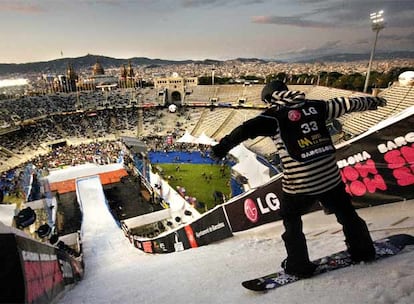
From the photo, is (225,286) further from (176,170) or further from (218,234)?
(176,170)

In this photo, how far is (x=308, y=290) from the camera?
2621 millimetres

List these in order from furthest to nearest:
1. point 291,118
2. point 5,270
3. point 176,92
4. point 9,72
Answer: point 9,72
point 176,92
point 291,118
point 5,270

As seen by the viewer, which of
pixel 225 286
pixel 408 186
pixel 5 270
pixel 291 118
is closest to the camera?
pixel 5 270

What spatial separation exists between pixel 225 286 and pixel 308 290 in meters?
0.99

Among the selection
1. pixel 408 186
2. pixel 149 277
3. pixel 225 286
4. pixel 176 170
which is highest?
pixel 408 186

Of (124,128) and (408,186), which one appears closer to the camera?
(408,186)

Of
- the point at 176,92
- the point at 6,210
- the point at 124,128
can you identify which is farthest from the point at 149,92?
the point at 6,210

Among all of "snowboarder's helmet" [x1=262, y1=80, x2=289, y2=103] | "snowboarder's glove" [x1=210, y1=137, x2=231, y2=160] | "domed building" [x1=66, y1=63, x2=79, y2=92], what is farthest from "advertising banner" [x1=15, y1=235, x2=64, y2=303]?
"domed building" [x1=66, y1=63, x2=79, y2=92]

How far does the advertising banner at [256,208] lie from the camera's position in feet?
17.5

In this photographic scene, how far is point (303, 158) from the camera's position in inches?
110

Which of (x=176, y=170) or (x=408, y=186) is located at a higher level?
(x=408, y=186)

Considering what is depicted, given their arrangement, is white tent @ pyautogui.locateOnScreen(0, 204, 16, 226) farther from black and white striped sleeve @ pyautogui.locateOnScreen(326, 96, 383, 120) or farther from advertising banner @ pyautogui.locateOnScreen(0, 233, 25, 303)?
black and white striped sleeve @ pyautogui.locateOnScreen(326, 96, 383, 120)

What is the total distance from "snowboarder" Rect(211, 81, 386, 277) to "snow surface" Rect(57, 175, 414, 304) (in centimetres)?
25

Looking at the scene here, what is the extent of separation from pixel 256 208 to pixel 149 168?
15103 millimetres
